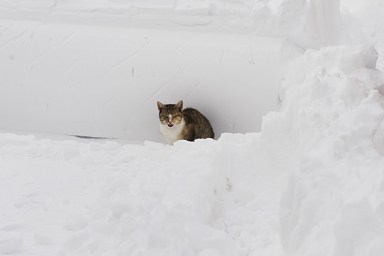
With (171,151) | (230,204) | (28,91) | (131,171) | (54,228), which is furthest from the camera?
(28,91)

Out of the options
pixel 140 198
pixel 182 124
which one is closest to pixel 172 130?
pixel 182 124

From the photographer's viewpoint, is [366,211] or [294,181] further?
[294,181]

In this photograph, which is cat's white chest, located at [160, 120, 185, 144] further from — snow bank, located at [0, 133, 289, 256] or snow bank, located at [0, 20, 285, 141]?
snow bank, located at [0, 133, 289, 256]

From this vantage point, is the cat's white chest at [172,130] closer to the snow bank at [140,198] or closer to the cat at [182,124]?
the cat at [182,124]

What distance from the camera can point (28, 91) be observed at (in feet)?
17.0

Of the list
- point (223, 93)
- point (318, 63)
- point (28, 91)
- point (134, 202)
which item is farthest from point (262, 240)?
point (28, 91)

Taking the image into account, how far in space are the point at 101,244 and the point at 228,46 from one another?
281 centimetres

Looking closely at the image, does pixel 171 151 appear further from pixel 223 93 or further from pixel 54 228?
pixel 223 93

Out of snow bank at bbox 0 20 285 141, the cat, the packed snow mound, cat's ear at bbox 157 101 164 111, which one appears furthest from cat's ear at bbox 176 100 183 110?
the packed snow mound

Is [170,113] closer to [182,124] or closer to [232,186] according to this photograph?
[182,124]

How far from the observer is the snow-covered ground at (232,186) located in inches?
73.8

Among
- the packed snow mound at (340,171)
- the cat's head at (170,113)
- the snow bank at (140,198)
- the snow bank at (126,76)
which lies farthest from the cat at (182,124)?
the packed snow mound at (340,171)

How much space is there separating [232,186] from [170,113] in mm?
1775

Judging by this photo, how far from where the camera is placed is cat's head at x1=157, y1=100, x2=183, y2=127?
4555 mm
